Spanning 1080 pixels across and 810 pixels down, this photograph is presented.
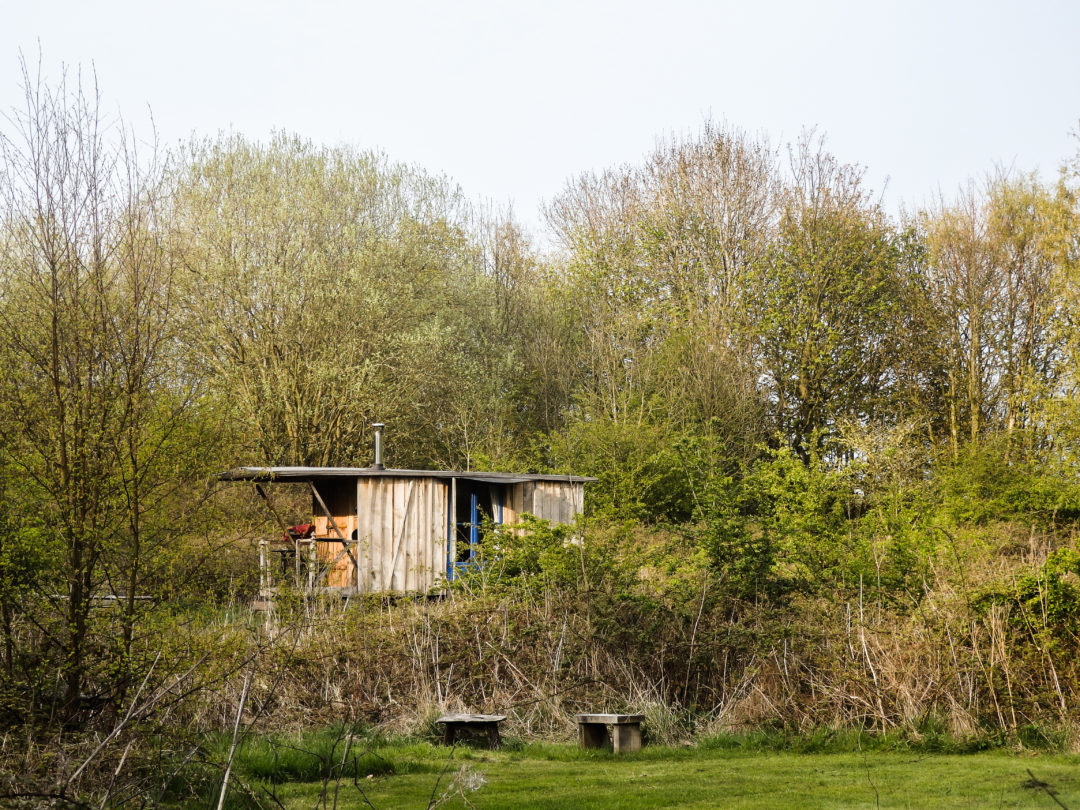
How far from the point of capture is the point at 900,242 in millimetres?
30188

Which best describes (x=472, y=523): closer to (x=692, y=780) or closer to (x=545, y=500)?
(x=545, y=500)

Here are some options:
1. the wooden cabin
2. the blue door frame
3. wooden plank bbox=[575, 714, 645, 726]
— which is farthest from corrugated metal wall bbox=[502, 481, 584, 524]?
wooden plank bbox=[575, 714, 645, 726]

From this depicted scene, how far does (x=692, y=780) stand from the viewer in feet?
29.6

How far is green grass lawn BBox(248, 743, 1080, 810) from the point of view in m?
7.93

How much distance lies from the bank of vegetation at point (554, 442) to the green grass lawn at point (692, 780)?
0.84 m

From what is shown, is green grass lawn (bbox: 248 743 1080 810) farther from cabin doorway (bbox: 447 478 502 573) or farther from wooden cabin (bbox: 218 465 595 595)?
cabin doorway (bbox: 447 478 502 573)

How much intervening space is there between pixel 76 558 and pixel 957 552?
30.0 feet

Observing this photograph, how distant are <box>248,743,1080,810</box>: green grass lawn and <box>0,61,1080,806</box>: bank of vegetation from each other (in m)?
0.84

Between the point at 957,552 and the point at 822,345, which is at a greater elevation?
the point at 822,345

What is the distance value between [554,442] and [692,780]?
1732cm

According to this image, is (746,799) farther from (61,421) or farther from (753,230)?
(753,230)

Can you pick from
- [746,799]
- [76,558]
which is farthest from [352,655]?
[746,799]

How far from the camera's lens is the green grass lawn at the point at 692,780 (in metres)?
7.93

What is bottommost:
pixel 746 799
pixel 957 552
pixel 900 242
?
pixel 746 799
